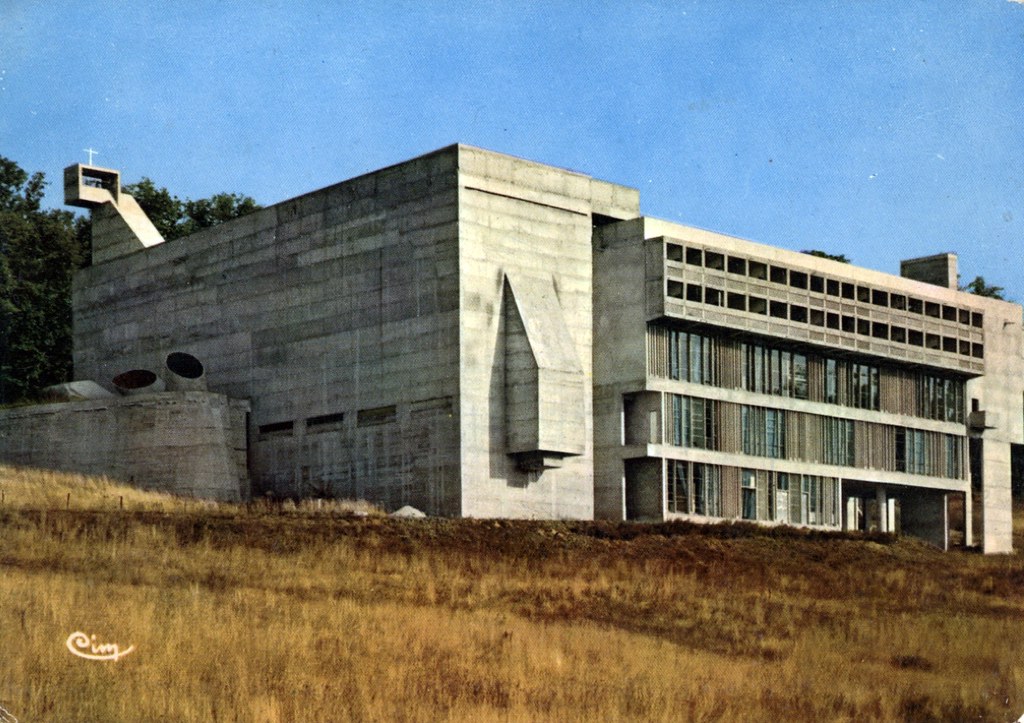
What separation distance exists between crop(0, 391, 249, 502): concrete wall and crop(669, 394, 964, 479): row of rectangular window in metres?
15.1

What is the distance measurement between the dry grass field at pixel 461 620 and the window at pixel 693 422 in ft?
14.7

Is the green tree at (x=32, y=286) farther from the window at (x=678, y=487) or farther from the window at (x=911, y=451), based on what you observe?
the window at (x=911, y=451)

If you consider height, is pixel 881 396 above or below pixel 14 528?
above

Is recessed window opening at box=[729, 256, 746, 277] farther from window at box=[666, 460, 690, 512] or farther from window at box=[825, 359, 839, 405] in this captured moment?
window at box=[825, 359, 839, 405]

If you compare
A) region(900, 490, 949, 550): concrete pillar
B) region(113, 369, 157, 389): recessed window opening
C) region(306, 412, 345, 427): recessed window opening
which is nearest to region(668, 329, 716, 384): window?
region(306, 412, 345, 427): recessed window opening

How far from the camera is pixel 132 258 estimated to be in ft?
224

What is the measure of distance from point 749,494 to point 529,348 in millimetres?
12108

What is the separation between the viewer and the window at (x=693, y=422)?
2330 inches

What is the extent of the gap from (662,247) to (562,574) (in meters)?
16.1

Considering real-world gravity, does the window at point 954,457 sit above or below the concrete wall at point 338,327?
below

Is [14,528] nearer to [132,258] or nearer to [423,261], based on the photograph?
[423,261]

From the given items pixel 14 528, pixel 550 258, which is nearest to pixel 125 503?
pixel 14 528

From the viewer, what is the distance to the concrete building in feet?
180

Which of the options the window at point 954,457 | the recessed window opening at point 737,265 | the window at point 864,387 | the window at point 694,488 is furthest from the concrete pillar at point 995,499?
the recessed window opening at point 737,265
